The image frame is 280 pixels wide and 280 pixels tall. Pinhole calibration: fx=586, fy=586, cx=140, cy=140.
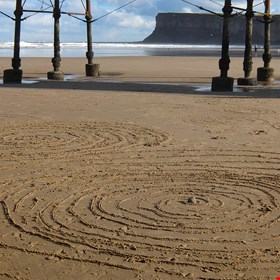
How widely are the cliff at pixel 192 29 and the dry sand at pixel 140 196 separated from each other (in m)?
127

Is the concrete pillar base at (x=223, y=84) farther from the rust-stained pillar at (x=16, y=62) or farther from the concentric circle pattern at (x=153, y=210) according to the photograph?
the concentric circle pattern at (x=153, y=210)

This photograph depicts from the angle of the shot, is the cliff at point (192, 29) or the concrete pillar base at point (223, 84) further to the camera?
the cliff at point (192, 29)

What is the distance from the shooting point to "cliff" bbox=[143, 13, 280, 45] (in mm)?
137750

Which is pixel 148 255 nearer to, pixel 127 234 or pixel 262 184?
pixel 127 234

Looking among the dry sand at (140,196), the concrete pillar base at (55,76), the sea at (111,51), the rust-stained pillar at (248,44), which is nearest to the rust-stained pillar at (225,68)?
the rust-stained pillar at (248,44)

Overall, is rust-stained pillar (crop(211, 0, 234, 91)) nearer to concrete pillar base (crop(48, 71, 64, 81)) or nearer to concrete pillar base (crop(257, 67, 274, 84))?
concrete pillar base (crop(257, 67, 274, 84))

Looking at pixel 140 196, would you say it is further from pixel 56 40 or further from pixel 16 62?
pixel 56 40

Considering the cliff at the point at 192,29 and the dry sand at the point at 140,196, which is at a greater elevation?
the cliff at the point at 192,29

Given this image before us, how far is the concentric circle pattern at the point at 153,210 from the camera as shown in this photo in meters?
3.90

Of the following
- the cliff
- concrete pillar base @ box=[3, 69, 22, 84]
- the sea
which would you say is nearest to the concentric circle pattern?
concrete pillar base @ box=[3, 69, 22, 84]

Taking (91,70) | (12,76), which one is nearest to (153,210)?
(12,76)

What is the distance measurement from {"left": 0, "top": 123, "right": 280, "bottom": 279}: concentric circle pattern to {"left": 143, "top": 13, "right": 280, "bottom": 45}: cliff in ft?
→ 424

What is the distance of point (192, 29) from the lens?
15638cm

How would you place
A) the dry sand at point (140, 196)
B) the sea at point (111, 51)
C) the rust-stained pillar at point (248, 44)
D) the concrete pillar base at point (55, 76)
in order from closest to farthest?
the dry sand at point (140, 196)
the rust-stained pillar at point (248, 44)
the concrete pillar base at point (55, 76)
the sea at point (111, 51)
